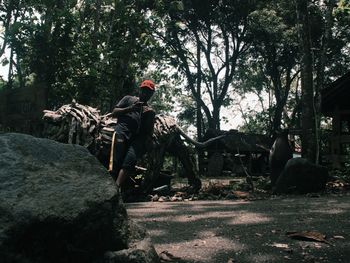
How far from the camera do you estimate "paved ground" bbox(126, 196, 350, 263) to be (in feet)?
10.9

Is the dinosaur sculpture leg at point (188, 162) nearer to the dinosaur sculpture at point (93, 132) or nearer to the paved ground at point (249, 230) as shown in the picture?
the dinosaur sculpture at point (93, 132)

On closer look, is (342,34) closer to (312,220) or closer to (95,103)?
(95,103)

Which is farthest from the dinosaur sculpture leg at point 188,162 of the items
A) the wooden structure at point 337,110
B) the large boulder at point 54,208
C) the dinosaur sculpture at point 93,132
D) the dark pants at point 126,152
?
the wooden structure at point 337,110

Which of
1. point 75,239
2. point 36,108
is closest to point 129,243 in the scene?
point 75,239

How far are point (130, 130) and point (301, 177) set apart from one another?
417cm

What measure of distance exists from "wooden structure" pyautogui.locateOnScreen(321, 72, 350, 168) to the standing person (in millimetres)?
9435

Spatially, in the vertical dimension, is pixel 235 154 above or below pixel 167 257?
above

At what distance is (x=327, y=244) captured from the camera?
3.61 metres

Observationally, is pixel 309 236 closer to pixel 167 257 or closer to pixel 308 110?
pixel 167 257

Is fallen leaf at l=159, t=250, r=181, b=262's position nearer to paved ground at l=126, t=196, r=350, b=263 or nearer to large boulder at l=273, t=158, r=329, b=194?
paved ground at l=126, t=196, r=350, b=263

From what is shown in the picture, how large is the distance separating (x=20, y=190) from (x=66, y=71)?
37.5 feet

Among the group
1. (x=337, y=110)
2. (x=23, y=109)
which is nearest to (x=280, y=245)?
(x=23, y=109)

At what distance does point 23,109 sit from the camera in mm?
8305

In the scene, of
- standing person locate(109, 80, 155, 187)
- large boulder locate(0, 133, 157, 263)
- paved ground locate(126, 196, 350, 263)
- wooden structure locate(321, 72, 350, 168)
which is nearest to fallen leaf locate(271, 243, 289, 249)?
paved ground locate(126, 196, 350, 263)
